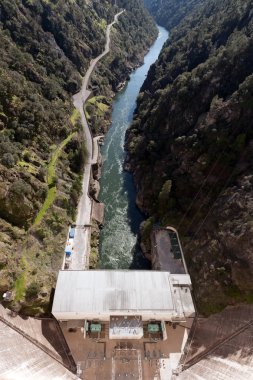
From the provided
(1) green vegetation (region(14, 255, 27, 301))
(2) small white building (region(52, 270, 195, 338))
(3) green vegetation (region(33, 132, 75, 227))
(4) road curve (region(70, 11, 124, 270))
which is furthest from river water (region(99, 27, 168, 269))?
(1) green vegetation (region(14, 255, 27, 301))

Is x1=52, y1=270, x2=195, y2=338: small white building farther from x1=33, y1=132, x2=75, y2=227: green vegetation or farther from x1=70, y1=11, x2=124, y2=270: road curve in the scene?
x1=33, y1=132, x2=75, y2=227: green vegetation

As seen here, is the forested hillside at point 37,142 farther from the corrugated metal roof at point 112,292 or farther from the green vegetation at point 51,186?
the corrugated metal roof at point 112,292

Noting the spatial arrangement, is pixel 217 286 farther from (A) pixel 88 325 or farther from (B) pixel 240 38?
(B) pixel 240 38

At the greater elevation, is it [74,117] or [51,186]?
[74,117]

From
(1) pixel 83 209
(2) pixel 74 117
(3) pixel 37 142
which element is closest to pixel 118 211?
(1) pixel 83 209

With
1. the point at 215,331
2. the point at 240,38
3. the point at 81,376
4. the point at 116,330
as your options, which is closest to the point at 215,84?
the point at 240,38

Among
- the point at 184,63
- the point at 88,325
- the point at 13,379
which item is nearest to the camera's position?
the point at 13,379

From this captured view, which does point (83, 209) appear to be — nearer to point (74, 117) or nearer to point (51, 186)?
point (51, 186)
